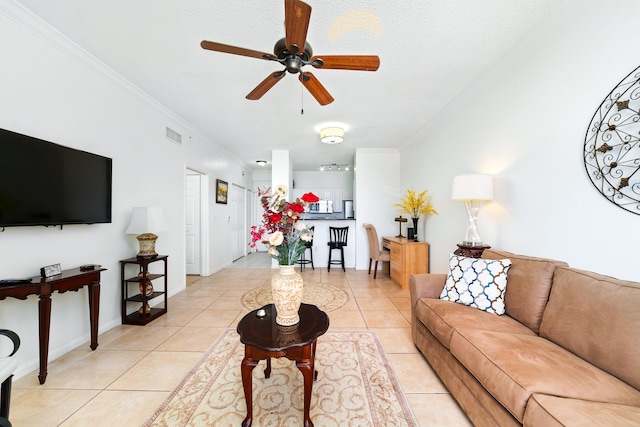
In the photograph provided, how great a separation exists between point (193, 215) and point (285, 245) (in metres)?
3.95

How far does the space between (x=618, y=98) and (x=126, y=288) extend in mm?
4383

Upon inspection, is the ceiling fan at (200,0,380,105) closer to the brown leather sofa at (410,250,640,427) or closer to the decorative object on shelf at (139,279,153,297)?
the brown leather sofa at (410,250,640,427)

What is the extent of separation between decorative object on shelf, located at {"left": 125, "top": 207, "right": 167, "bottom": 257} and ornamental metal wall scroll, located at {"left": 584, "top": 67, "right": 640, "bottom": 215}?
3698mm

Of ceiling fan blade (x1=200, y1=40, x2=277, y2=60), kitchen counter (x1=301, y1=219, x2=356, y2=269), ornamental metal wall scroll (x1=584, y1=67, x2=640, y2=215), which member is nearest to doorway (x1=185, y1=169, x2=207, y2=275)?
kitchen counter (x1=301, y1=219, x2=356, y2=269)

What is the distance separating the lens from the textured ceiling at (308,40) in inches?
68.5

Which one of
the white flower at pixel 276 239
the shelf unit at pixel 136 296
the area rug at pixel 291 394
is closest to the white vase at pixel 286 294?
the white flower at pixel 276 239

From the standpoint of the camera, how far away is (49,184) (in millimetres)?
1921

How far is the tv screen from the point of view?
1.67 meters

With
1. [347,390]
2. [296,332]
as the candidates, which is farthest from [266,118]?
[347,390]

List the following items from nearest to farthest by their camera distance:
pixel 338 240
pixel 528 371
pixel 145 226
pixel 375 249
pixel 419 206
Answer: pixel 528 371, pixel 145 226, pixel 419 206, pixel 375 249, pixel 338 240

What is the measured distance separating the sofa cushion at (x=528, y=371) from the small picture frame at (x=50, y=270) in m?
2.83

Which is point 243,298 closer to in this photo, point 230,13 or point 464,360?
point 464,360

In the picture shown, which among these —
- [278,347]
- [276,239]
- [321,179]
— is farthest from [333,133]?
[321,179]

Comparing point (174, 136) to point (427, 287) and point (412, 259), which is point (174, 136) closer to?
point (427, 287)
